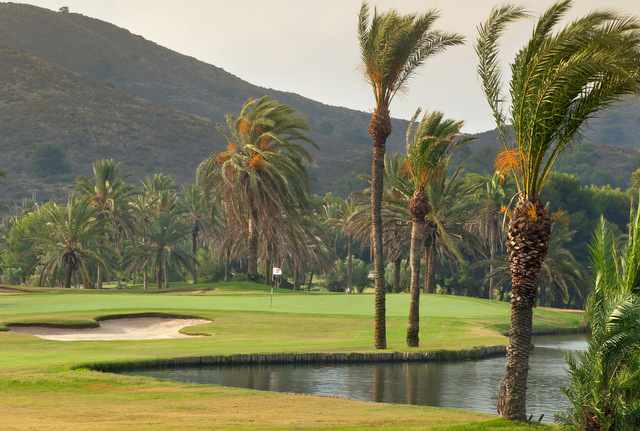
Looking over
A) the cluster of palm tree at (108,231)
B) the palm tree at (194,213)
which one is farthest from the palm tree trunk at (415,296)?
the palm tree at (194,213)

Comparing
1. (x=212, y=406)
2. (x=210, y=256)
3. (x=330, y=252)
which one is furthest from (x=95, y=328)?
(x=210, y=256)

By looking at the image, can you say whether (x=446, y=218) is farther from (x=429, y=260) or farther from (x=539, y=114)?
(x=539, y=114)

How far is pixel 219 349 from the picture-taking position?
3120 cm

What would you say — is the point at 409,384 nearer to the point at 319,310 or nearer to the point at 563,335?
the point at 319,310

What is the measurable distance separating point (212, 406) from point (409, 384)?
1005 cm

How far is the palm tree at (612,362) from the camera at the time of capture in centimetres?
1487

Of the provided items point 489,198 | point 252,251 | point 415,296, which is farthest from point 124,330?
point 489,198

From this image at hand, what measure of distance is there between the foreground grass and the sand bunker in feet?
2.02

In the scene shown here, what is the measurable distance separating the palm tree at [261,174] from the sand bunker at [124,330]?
1915 cm

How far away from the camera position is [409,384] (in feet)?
89.1

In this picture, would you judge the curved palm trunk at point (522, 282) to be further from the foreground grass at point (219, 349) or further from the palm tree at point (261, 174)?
the palm tree at point (261, 174)

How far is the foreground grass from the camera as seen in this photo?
16.8 metres

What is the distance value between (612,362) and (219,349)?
61.8 ft

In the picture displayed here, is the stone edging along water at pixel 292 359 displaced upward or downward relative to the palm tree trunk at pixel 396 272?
downward
